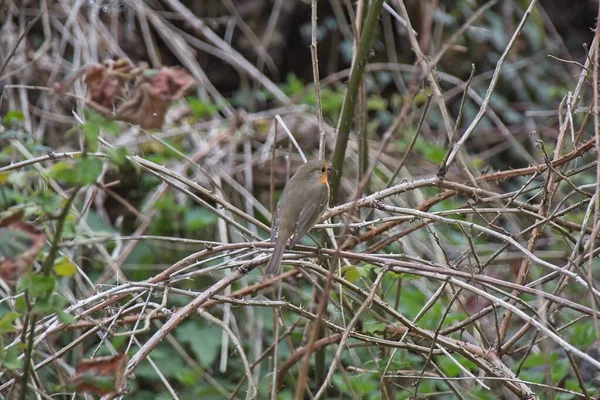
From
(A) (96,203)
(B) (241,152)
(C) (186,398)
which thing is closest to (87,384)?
(C) (186,398)

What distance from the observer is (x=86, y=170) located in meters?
1.75

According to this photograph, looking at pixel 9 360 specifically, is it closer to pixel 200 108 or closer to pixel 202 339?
pixel 202 339

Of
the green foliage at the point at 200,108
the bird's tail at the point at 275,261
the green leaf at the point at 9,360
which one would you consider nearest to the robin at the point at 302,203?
the bird's tail at the point at 275,261

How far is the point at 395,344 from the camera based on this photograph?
270 cm

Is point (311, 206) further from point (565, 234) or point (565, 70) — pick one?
point (565, 70)

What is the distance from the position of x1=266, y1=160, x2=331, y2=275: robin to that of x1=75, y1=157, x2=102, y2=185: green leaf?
56.8 inches

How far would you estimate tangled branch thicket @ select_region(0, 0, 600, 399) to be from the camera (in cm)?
226

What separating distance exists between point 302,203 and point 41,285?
200 centimetres

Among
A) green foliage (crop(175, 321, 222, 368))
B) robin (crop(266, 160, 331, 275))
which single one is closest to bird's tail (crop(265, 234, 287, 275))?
robin (crop(266, 160, 331, 275))

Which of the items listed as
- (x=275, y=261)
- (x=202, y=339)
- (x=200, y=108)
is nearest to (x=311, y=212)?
(x=275, y=261)

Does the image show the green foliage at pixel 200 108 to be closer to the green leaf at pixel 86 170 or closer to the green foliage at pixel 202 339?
the green foliage at pixel 202 339

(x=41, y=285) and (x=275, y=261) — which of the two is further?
(x=275, y=261)

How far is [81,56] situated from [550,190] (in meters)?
4.02

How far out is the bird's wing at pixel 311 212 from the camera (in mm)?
3521
